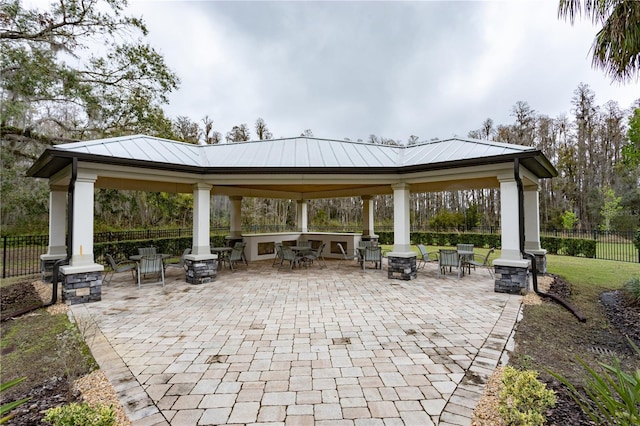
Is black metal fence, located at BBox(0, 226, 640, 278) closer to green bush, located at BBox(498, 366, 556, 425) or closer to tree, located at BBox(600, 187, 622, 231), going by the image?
tree, located at BBox(600, 187, 622, 231)

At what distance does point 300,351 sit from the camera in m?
3.52

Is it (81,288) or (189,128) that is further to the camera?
(189,128)

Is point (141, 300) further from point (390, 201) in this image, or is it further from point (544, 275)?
point (390, 201)

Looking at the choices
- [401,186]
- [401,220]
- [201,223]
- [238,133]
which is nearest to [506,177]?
[401,186]

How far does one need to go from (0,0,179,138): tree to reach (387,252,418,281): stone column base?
10.9m

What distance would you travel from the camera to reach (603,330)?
183 inches

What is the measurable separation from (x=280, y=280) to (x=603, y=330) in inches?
256

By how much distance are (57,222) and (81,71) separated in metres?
6.20

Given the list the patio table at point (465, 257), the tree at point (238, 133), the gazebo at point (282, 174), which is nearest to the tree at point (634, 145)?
the gazebo at point (282, 174)

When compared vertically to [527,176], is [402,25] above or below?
above

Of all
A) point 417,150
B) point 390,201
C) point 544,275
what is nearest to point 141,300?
point 417,150

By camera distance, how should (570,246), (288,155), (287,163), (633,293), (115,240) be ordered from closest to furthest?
(633,293)
(287,163)
(288,155)
(115,240)
(570,246)

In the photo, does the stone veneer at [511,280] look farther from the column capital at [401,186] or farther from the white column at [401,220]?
the column capital at [401,186]

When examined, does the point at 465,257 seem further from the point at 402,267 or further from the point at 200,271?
the point at 200,271
